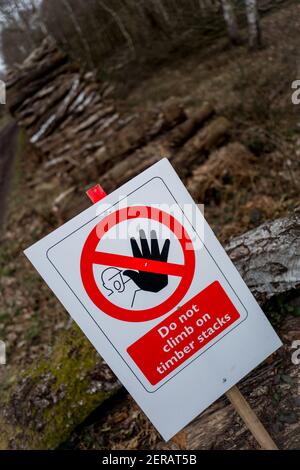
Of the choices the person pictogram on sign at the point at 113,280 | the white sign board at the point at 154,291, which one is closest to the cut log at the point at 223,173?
the white sign board at the point at 154,291

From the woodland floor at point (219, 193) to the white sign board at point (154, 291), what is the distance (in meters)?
1.04

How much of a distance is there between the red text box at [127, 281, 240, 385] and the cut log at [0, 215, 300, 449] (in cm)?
81

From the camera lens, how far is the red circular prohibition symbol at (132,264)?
2.25 metres

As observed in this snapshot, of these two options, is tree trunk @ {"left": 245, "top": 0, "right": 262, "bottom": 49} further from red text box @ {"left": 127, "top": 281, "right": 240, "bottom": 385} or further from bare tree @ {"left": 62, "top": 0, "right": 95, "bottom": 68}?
red text box @ {"left": 127, "top": 281, "right": 240, "bottom": 385}

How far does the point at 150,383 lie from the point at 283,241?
4.45ft

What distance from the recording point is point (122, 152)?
294 inches

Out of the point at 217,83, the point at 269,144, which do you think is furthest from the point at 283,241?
the point at 217,83

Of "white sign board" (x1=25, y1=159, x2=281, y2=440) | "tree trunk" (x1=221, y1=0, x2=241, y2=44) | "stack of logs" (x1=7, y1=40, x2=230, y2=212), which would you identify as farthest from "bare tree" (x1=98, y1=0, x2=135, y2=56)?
"white sign board" (x1=25, y1=159, x2=281, y2=440)

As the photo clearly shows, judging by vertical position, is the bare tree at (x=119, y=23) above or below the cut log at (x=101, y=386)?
above

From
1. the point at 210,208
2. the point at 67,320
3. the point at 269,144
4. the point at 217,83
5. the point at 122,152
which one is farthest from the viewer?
the point at 217,83

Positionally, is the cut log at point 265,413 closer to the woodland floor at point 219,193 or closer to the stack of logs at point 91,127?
the woodland floor at point 219,193

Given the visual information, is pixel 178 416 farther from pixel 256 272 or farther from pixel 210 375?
pixel 256 272

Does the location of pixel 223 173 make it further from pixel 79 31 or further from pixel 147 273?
pixel 79 31

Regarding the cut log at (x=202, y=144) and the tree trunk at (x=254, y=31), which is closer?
the cut log at (x=202, y=144)
